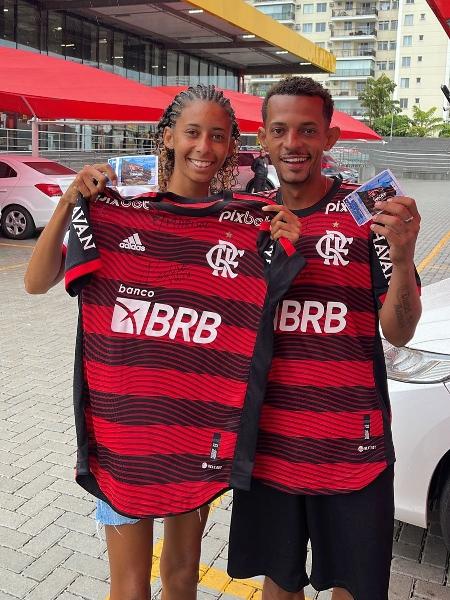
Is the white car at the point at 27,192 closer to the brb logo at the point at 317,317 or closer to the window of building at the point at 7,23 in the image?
the window of building at the point at 7,23

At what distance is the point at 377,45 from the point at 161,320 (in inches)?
3675

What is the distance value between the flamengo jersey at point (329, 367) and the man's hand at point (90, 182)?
56 centimetres

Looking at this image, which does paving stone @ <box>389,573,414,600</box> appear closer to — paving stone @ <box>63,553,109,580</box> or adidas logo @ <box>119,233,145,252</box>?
paving stone @ <box>63,553,109,580</box>

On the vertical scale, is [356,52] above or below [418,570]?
above

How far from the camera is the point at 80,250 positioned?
184cm

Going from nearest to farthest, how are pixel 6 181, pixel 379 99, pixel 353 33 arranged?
pixel 6 181 → pixel 379 99 → pixel 353 33

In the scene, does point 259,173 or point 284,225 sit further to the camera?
point 259,173

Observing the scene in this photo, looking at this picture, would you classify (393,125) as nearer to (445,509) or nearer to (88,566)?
(445,509)

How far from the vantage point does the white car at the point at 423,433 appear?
9.32 ft

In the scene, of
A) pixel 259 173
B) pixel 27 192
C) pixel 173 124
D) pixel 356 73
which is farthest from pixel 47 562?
pixel 356 73

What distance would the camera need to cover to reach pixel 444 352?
297 cm

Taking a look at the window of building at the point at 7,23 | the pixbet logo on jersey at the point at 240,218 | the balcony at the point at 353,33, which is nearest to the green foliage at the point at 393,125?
the window of building at the point at 7,23

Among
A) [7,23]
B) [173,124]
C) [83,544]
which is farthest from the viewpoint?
[7,23]

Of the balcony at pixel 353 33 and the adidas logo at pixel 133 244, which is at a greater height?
the balcony at pixel 353 33
